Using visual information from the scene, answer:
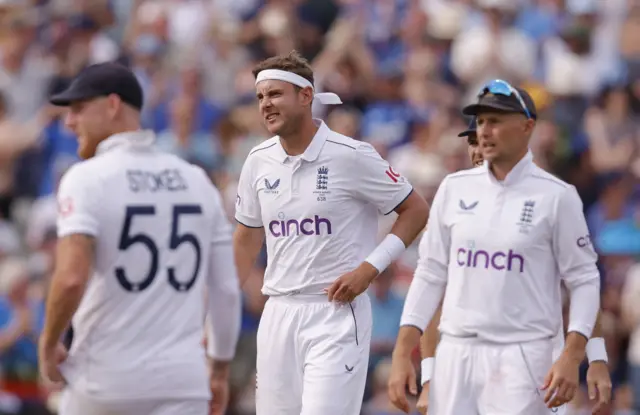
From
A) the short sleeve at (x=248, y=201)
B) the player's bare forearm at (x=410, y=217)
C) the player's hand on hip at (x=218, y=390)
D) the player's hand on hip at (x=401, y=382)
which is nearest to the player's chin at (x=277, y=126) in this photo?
the short sleeve at (x=248, y=201)

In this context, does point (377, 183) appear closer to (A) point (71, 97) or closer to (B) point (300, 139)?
(B) point (300, 139)

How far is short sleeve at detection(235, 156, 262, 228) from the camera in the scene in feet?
28.9

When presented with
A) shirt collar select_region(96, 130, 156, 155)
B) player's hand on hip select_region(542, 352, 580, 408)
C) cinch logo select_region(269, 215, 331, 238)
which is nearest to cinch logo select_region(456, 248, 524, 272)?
player's hand on hip select_region(542, 352, 580, 408)

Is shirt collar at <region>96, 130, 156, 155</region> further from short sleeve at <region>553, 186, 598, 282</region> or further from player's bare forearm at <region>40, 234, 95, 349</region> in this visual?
short sleeve at <region>553, 186, 598, 282</region>

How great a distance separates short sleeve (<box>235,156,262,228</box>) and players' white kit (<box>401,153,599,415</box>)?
4.44 ft

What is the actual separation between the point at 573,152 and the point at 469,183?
6.69m

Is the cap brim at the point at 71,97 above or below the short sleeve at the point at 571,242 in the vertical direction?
above

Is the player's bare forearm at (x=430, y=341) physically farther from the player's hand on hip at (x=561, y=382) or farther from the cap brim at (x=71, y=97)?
the cap brim at (x=71, y=97)

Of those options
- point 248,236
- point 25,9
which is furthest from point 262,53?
point 248,236

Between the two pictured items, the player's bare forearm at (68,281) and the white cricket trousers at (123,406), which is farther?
the white cricket trousers at (123,406)

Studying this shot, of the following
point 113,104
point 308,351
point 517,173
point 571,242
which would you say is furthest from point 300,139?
point 571,242

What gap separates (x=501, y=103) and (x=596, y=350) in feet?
4.87

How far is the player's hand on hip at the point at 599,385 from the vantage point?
306 inches

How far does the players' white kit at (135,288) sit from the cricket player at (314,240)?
4.58ft
